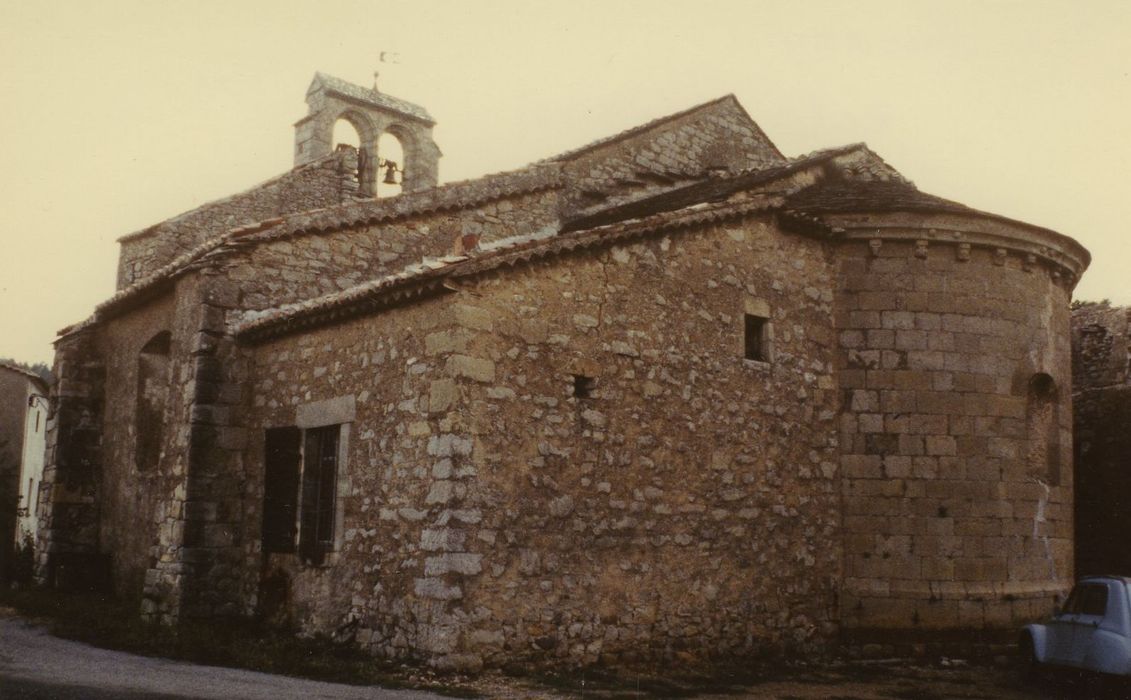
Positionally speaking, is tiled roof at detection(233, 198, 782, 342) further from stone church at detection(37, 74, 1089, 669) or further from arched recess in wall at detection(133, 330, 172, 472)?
arched recess in wall at detection(133, 330, 172, 472)

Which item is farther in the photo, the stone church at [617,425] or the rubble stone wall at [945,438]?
the rubble stone wall at [945,438]

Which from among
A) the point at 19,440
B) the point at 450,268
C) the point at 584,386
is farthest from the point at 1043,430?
the point at 19,440

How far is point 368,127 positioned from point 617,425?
1180 cm

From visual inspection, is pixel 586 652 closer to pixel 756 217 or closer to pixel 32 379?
pixel 756 217

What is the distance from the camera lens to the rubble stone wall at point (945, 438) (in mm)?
10648

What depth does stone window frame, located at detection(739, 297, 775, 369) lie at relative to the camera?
10.6 m

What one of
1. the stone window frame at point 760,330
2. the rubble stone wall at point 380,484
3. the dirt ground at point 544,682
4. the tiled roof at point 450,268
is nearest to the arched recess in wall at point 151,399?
the tiled roof at point 450,268

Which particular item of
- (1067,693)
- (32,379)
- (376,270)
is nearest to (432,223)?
(376,270)

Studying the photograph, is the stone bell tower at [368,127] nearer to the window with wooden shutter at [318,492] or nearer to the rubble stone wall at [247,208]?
the rubble stone wall at [247,208]

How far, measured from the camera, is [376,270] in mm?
12617

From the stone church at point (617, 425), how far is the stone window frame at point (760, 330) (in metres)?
0.04

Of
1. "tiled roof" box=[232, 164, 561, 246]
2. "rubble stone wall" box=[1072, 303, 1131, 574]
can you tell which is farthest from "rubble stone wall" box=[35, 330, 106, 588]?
"rubble stone wall" box=[1072, 303, 1131, 574]

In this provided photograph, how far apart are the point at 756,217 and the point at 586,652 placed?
16.2 ft

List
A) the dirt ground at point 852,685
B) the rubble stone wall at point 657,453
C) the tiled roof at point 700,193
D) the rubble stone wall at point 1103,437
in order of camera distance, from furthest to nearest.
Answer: the rubble stone wall at point 1103,437 → the tiled roof at point 700,193 → the rubble stone wall at point 657,453 → the dirt ground at point 852,685
